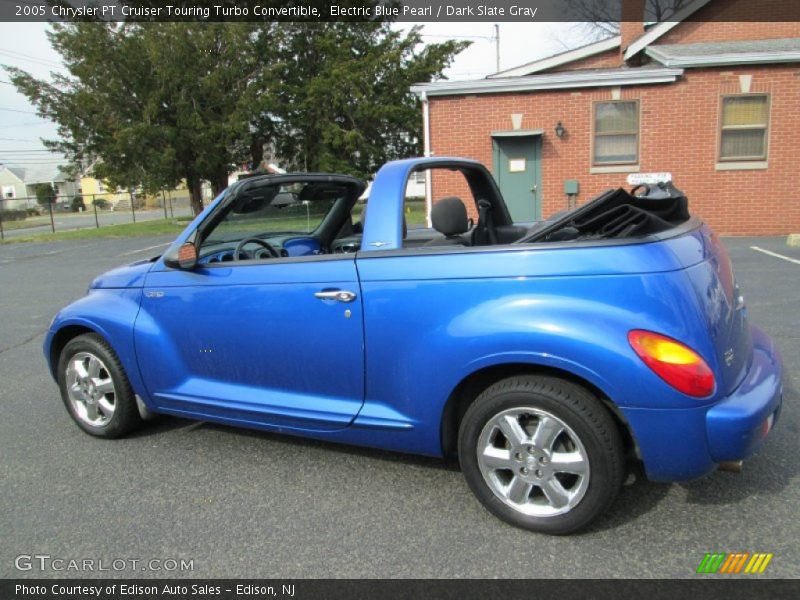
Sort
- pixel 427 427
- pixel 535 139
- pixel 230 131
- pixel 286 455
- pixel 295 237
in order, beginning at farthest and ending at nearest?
pixel 230 131, pixel 535 139, pixel 295 237, pixel 286 455, pixel 427 427

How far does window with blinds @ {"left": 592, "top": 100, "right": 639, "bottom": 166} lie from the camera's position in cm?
1323

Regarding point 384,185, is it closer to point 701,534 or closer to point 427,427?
point 427,427

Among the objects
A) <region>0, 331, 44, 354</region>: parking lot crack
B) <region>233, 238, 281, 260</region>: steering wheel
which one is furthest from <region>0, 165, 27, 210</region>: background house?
<region>233, 238, 281, 260</region>: steering wheel

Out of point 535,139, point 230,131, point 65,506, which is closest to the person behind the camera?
point 65,506

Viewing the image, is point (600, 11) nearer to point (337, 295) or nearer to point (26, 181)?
point (337, 295)

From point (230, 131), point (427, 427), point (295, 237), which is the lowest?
point (427, 427)

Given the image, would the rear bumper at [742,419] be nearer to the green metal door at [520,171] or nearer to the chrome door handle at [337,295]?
the chrome door handle at [337,295]

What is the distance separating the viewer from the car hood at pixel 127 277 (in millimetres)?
3734

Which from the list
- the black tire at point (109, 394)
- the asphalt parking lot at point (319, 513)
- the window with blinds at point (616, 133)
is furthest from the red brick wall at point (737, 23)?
the black tire at point (109, 394)

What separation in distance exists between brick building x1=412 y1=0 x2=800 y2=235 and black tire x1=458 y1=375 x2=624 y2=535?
11613mm

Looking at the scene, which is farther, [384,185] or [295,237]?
[295,237]
